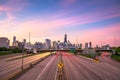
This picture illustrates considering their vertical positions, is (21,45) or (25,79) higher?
(21,45)

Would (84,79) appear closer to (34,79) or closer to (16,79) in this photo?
(34,79)

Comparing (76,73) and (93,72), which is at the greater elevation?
(76,73)

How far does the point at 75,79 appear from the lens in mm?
27375

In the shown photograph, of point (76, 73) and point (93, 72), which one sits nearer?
point (76, 73)

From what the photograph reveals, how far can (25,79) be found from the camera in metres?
27.2

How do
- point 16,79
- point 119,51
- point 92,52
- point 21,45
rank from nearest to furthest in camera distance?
1. point 16,79
2. point 21,45
3. point 92,52
4. point 119,51

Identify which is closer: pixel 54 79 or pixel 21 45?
pixel 54 79

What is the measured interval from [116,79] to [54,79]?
31.0 ft

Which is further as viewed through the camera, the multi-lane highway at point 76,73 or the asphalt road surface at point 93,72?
the asphalt road surface at point 93,72

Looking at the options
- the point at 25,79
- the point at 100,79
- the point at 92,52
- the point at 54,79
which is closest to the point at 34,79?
the point at 25,79

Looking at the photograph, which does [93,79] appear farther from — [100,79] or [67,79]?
[67,79]

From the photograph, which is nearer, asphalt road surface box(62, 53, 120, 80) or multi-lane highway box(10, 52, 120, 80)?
multi-lane highway box(10, 52, 120, 80)

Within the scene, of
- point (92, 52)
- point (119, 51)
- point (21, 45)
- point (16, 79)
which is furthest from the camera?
point (119, 51)

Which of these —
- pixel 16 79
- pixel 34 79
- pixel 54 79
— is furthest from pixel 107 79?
pixel 16 79
